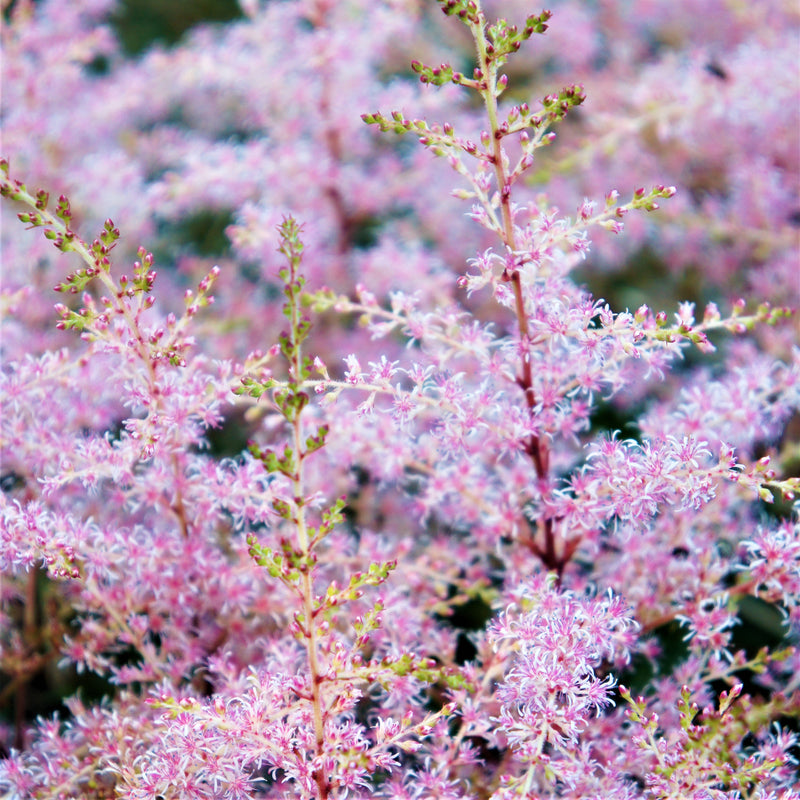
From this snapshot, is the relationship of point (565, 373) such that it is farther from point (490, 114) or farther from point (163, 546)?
point (163, 546)

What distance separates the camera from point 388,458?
86 cm

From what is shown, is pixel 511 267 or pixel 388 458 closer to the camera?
pixel 511 267

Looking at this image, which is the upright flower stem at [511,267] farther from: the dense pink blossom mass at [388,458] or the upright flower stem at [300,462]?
the upright flower stem at [300,462]

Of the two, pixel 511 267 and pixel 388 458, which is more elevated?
pixel 511 267

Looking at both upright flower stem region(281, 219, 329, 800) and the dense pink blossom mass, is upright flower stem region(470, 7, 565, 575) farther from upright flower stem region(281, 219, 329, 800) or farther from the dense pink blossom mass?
upright flower stem region(281, 219, 329, 800)

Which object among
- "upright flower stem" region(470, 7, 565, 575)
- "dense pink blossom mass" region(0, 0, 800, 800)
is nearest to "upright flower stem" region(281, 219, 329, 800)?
"dense pink blossom mass" region(0, 0, 800, 800)

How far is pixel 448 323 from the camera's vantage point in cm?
76

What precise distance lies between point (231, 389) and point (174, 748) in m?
0.30

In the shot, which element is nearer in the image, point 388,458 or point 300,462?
point 300,462

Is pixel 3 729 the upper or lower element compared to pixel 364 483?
lower

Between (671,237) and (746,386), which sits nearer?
(746,386)

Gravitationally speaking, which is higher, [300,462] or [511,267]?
[511,267]

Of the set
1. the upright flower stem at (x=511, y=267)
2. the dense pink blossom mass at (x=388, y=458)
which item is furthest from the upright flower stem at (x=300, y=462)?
the upright flower stem at (x=511, y=267)

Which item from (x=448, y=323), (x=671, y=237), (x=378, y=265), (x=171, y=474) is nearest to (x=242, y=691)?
(x=171, y=474)
